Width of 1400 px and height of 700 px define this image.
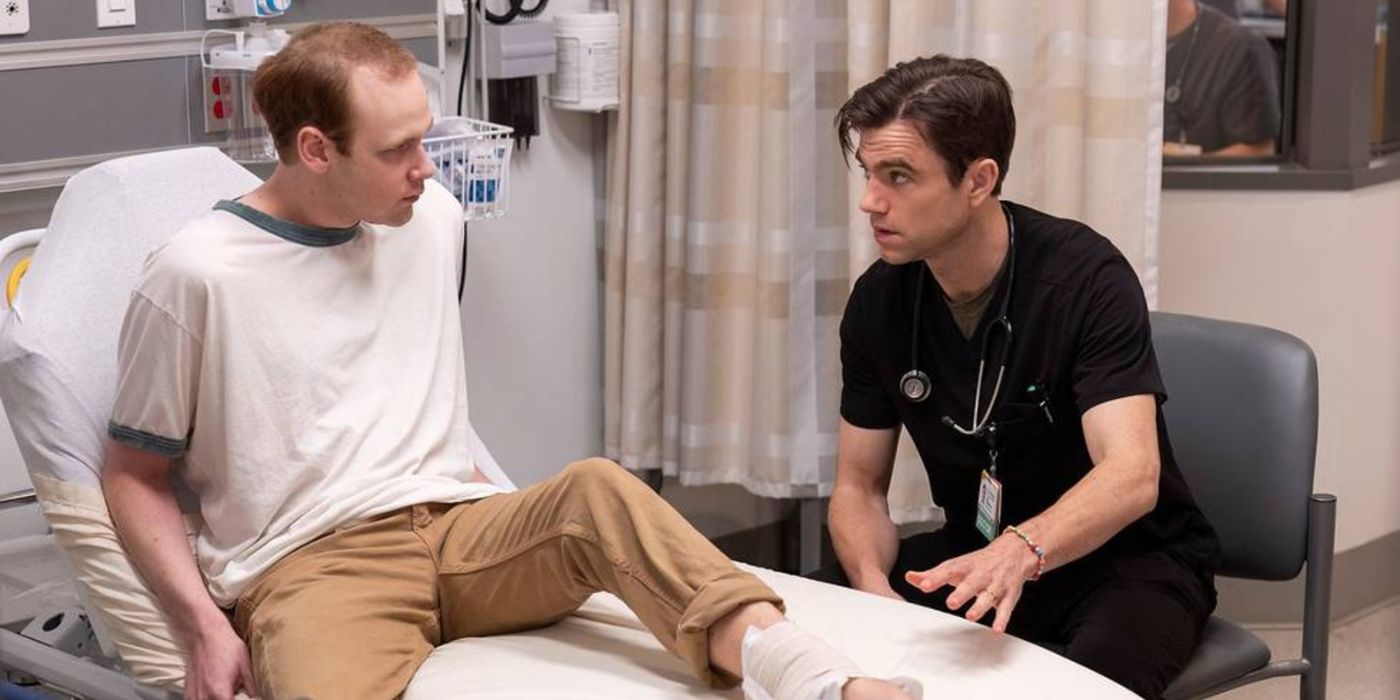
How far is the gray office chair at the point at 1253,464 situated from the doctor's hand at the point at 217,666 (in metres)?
1.15

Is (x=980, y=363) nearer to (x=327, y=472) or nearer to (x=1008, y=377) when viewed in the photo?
(x=1008, y=377)

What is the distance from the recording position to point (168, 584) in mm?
2107

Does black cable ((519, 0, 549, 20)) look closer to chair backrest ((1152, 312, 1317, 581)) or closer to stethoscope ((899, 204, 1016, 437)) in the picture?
stethoscope ((899, 204, 1016, 437))

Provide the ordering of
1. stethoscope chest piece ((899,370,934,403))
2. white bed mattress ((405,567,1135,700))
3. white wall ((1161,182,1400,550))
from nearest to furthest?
1. white bed mattress ((405,567,1135,700))
2. stethoscope chest piece ((899,370,934,403))
3. white wall ((1161,182,1400,550))

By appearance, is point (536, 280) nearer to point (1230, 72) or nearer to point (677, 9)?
point (677, 9)

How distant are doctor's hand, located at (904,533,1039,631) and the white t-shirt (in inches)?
25.4

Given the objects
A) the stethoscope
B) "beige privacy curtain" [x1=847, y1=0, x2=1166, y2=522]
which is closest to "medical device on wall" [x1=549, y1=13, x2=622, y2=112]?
"beige privacy curtain" [x1=847, y1=0, x2=1166, y2=522]

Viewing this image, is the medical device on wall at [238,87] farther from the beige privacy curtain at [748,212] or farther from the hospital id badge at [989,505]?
the hospital id badge at [989,505]

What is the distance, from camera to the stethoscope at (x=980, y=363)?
2.31 metres

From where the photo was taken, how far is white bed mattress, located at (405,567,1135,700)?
1.98 meters

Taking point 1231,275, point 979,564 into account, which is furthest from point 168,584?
point 1231,275

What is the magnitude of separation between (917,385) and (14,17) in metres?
1.36

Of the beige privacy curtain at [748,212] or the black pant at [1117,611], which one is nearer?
the black pant at [1117,611]

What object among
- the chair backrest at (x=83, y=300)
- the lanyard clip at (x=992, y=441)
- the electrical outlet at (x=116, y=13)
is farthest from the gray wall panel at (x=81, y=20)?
the lanyard clip at (x=992, y=441)
